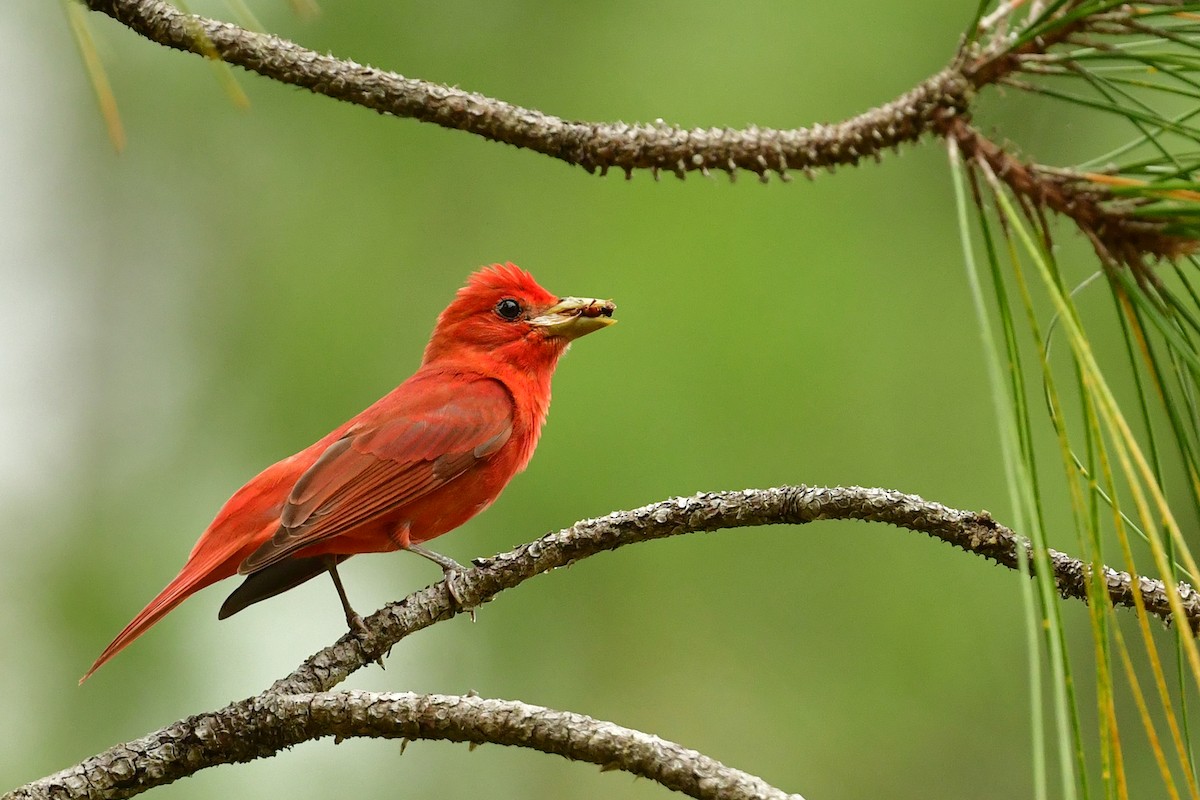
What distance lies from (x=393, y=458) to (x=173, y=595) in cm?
84

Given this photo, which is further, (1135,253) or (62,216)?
(62,216)

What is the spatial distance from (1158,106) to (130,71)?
415cm

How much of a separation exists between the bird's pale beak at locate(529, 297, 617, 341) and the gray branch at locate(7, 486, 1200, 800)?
56.0 inches

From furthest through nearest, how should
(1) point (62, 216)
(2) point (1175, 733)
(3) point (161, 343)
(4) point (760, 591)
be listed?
(1) point (62, 216) < (3) point (161, 343) < (4) point (760, 591) < (2) point (1175, 733)

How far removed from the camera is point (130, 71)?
5648mm

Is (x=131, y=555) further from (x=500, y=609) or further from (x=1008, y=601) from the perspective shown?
(x=1008, y=601)

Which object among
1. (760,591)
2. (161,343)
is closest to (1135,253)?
(760,591)

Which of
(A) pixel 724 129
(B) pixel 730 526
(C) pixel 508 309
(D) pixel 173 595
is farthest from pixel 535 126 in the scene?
(C) pixel 508 309

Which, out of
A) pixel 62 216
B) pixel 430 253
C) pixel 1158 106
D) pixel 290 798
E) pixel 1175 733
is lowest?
pixel 1175 733

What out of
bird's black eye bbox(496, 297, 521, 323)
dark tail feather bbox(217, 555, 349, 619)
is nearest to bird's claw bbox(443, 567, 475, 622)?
dark tail feather bbox(217, 555, 349, 619)

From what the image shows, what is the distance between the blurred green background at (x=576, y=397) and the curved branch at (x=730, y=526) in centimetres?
161

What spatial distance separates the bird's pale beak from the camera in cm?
391

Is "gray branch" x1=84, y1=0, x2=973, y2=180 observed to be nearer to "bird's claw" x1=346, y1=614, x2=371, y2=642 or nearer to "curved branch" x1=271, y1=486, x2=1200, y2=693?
"curved branch" x1=271, y1=486, x2=1200, y2=693

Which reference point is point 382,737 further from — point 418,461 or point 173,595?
point 418,461
